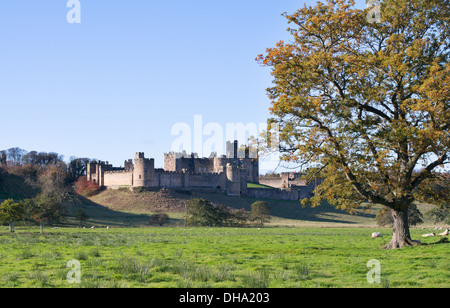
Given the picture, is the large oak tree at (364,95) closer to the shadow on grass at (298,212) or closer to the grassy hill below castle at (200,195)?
the grassy hill below castle at (200,195)

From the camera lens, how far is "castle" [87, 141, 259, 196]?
272ft

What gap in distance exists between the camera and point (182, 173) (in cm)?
8800

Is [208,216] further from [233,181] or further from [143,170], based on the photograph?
[233,181]

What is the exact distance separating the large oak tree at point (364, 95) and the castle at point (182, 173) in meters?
60.3

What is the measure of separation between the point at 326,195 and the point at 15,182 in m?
57.8

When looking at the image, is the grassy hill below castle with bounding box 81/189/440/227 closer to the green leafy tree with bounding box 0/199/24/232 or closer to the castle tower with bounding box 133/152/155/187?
the castle tower with bounding box 133/152/155/187

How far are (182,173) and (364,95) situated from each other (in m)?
70.8

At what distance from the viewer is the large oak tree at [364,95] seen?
1788 centimetres

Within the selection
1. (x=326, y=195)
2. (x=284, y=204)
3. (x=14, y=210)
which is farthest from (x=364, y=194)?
(x=284, y=204)

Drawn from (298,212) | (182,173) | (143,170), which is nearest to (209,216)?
(298,212)

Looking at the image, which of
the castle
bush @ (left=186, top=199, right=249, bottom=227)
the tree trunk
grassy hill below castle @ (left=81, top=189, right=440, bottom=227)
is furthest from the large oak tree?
the castle

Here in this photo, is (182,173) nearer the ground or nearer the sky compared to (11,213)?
nearer the sky

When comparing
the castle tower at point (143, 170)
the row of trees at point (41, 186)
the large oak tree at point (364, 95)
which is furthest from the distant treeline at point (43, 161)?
the large oak tree at point (364, 95)

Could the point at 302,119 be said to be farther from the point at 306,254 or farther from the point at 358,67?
the point at 306,254
